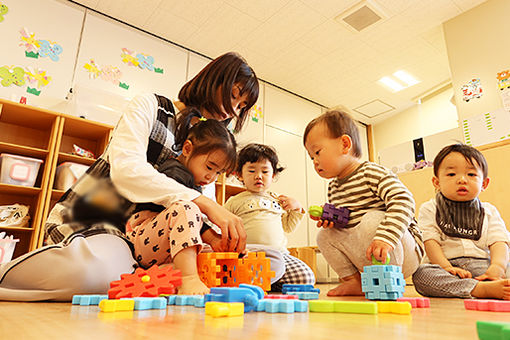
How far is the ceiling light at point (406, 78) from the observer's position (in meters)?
3.06

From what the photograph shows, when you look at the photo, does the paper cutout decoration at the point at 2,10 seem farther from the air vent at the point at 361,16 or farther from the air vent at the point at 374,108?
the air vent at the point at 374,108

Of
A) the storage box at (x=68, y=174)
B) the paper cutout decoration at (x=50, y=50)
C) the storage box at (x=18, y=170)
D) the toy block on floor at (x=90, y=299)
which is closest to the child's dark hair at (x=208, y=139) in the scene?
the toy block on floor at (x=90, y=299)

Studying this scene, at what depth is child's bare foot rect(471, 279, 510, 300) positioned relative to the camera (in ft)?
2.40

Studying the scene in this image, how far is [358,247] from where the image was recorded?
0.90m

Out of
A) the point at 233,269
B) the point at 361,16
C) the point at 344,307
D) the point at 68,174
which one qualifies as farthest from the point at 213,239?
the point at 361,16

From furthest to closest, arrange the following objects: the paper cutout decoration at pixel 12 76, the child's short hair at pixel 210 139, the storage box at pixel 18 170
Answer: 1. the paper cutout decoration at pixel 12 76
2. the storage box at pixel 18 170
3. the child's short hair at pixel 210 139

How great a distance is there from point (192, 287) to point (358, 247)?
471mm

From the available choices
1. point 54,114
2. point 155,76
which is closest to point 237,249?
point 54,114

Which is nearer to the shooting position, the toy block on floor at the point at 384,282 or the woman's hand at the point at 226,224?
the toy block on floor at the point at 384,282

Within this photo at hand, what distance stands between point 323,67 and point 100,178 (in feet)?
8.40

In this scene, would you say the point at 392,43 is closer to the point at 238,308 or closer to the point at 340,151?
the point at 340,151

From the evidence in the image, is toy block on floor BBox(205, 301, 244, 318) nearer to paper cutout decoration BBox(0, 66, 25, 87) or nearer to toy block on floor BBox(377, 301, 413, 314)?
toy block on floor BBox(377, 301, 413, 314)

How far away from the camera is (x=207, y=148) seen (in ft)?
2.95

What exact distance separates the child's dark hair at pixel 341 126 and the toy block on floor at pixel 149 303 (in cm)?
69
